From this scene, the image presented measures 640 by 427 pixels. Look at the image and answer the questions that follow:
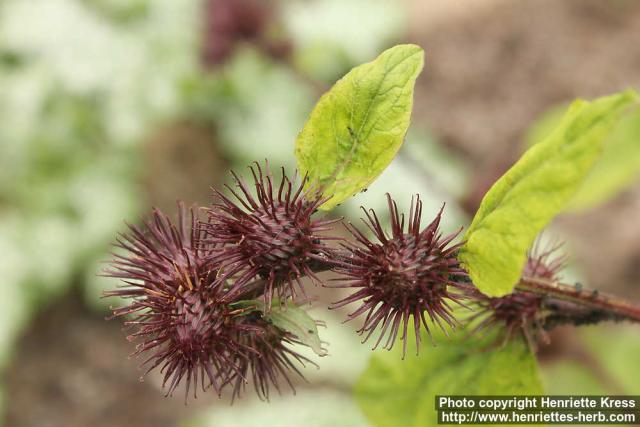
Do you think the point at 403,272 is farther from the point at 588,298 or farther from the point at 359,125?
the point at 588,298

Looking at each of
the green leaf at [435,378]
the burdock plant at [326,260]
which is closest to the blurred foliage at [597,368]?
the green leaf at [435,378]

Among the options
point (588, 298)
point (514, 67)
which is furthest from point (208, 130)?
point (588, 298)

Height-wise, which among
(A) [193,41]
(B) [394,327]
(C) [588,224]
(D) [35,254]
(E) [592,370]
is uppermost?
(A) [193,41]

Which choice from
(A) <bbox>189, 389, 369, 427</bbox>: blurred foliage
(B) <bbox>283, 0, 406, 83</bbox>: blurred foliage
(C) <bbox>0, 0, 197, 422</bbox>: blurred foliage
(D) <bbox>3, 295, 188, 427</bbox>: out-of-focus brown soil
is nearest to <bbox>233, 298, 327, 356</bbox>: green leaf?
(A) <bbox>189, 389, 369, 427</bbox>: blurred foliage

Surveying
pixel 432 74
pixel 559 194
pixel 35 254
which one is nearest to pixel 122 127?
pixel 35 254

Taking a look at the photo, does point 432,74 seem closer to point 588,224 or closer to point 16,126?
point 588,224

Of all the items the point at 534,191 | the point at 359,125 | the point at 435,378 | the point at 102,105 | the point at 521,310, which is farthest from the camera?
the point at 102,105
